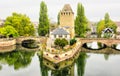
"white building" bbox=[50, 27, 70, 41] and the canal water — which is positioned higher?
"white building" bbox=[50, 27, 70, 41]

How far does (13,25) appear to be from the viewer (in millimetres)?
69438

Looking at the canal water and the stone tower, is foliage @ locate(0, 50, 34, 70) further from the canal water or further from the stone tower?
the stone tower

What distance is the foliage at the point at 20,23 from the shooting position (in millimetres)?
69188

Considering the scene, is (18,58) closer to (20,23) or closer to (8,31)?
(8,31)

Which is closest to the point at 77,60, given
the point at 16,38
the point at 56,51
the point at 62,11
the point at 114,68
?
the point at 56,51

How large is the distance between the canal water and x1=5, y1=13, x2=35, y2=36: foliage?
76.4 ft

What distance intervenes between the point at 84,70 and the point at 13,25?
37.5 meters

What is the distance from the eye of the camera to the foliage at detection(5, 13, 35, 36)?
6919 cm

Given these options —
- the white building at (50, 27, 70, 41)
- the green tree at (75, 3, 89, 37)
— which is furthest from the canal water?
the green tree at (75, 3, 89, 37)

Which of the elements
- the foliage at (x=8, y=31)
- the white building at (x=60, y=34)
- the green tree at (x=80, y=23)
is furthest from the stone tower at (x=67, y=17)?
the foliage at (x=8, y=31)

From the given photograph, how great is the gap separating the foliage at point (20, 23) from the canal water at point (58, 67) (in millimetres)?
23287

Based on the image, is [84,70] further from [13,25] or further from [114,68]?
[13,25]

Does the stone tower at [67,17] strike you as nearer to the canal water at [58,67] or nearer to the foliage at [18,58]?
the foliage at [18,58]

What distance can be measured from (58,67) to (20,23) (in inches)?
1389
